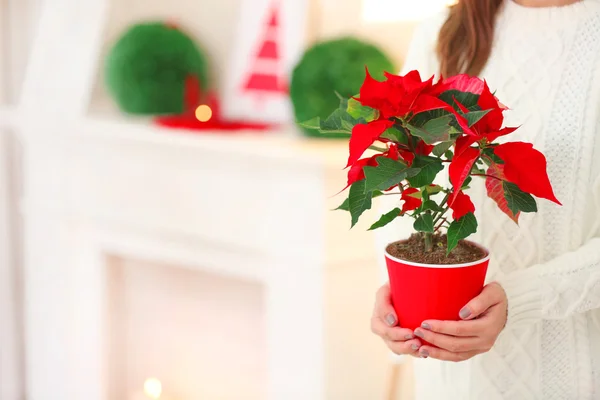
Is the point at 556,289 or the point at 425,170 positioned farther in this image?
the point at 556,289

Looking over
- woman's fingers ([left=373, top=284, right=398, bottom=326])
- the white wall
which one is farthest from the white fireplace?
Answer: woman's fingers ([left=373, top=284, right=398, bottom=326])

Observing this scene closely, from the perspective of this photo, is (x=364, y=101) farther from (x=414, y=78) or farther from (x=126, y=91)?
(x=126, y=91)

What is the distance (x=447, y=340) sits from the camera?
957 mm

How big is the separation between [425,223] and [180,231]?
1202 mm

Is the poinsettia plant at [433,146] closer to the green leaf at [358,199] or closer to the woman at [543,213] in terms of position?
the green leaf at [358,199]

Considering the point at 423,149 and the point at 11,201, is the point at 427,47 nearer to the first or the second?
the point at 423,149

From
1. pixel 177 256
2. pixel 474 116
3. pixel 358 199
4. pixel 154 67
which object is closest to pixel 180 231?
pixel 177 256

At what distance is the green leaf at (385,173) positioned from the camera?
850mm

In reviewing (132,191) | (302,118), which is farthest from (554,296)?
(132,191)

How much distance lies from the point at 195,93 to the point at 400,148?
4.51ft

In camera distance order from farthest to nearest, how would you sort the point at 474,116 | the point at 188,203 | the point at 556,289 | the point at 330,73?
the point at 188,203 < the point at 330,73 < the point at 556,289 < the point at 474,116

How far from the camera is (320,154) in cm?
164

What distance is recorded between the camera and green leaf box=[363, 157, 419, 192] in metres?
0.85

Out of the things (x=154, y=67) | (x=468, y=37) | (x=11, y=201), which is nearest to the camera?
(x=468, y=37)
